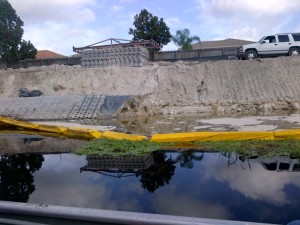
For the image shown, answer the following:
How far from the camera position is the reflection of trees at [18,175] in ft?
19.9

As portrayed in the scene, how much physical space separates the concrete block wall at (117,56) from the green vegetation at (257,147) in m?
15.3

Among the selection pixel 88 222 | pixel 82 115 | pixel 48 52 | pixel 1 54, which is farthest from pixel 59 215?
pixel 48 52

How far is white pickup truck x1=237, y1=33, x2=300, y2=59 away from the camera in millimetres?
21905

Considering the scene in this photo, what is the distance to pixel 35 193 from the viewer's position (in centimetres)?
629

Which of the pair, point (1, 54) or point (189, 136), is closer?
point (189, 136)

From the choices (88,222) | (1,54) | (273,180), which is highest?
(1,54)

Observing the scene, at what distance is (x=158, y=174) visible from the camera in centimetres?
711

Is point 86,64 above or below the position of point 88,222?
above

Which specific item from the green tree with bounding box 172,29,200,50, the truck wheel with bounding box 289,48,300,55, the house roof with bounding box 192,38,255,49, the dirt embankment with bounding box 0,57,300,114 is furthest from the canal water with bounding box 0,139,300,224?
the house roof with bounding box 192,38,255,49

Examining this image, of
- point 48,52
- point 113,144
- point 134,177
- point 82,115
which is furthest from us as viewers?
point 48,52

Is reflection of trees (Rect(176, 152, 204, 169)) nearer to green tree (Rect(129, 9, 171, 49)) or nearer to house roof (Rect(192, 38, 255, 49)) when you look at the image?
green tree (Rect(129, 9, 171, 49))

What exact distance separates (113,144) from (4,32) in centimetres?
3580

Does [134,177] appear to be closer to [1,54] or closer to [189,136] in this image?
[189,136]

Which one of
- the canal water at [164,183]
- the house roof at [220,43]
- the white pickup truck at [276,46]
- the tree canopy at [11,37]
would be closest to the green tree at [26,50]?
the tree canopy at [11,37]
